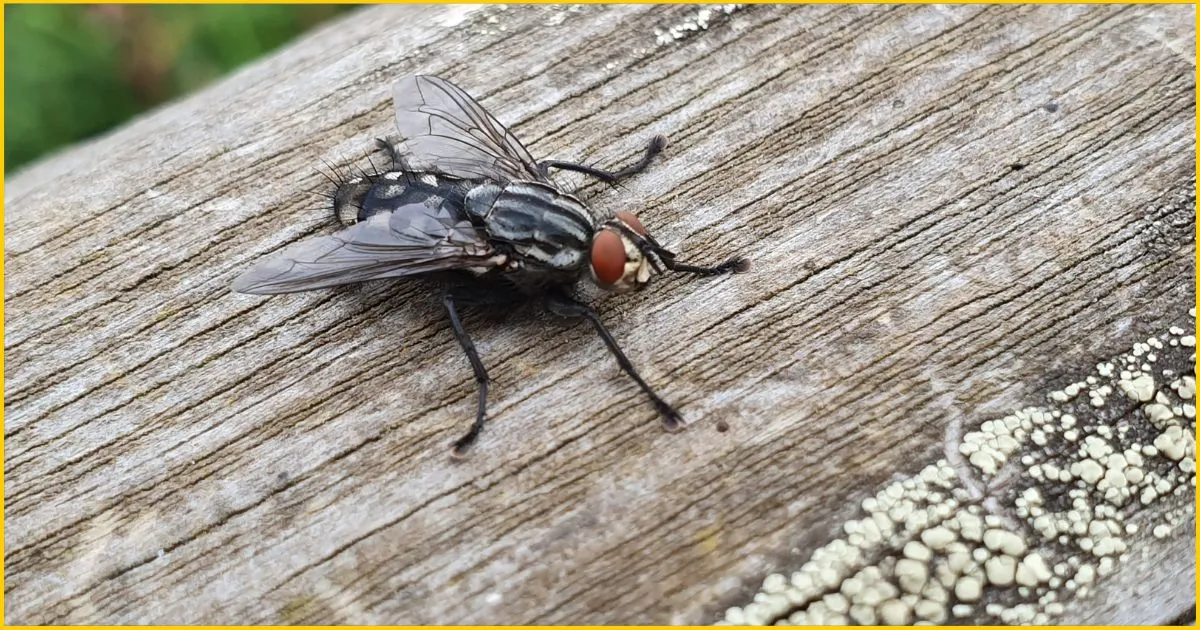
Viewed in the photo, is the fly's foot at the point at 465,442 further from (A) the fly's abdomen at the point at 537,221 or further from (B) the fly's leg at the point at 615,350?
(A) the fly's abdomen at the point at 537,221

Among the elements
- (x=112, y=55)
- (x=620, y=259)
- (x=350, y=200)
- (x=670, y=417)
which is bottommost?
(x=670, y=417)

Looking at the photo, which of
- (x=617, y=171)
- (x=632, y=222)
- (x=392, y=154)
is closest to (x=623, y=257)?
(x=632, y=222)

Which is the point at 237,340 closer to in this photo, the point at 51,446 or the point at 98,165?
the point at 51,446

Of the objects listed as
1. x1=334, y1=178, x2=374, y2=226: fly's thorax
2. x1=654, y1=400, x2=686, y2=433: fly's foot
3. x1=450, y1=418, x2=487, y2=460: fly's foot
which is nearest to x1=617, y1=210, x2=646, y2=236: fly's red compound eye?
x1=654, y1=400, x2=686, y2=433: fly's foot

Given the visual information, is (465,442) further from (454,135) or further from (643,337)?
(454,135)

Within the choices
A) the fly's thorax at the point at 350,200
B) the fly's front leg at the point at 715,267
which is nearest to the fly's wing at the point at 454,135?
the fly's thorax at the point at 350,200

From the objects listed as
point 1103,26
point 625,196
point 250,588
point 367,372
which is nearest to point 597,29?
point 625,196
